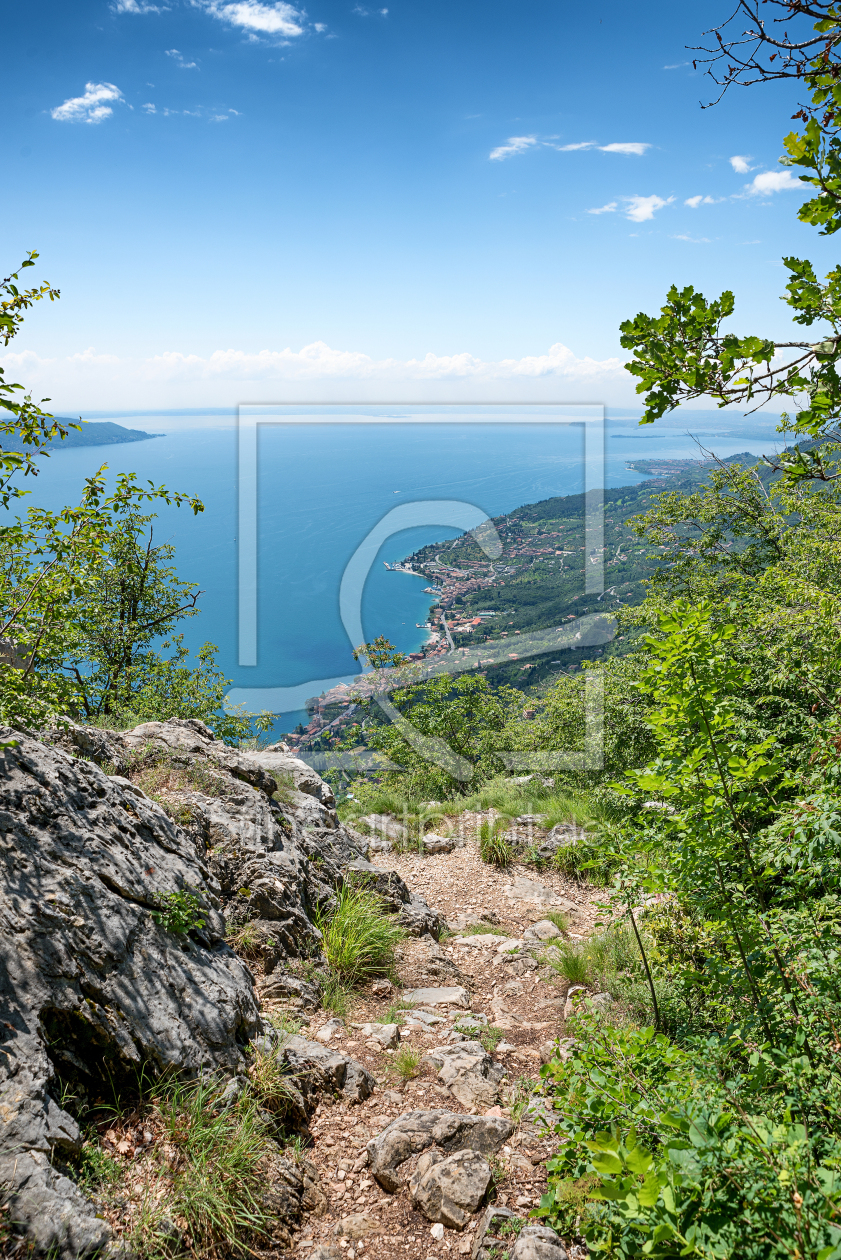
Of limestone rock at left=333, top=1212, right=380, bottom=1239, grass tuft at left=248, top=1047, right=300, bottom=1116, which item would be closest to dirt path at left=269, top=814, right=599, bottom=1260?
limestone rock at left=333, top=1212, right=380, bottom=1239

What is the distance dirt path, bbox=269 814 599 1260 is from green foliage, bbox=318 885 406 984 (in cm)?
20

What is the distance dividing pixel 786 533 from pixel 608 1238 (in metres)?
13.4

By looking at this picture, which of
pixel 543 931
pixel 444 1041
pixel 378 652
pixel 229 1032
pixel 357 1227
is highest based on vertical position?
pixel 378 652

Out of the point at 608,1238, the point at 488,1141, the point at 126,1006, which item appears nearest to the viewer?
the point at 608,1238

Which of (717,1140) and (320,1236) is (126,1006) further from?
(717,1140)

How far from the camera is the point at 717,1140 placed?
1511 mm

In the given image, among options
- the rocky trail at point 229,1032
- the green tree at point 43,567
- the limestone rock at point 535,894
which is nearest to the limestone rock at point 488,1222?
the rocky trail at point 229,1032

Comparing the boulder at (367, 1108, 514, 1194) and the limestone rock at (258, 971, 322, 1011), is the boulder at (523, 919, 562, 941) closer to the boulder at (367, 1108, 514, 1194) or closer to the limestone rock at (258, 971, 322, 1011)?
the limestone rock at (258, 971, 322, 1011)

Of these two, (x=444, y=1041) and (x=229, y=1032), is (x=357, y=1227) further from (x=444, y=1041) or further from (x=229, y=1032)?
(x=444, y=1041)

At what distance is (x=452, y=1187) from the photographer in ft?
10.2

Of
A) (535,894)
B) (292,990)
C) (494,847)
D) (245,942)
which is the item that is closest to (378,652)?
(494,847)

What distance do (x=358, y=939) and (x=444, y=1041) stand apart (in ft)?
3.80

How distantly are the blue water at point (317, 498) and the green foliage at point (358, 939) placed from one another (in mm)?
15377

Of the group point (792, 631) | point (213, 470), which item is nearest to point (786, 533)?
point (792, 631)
